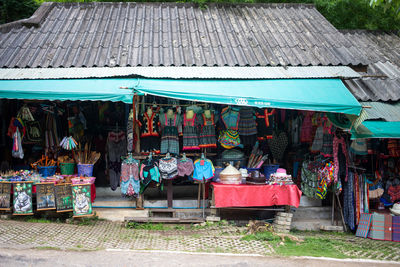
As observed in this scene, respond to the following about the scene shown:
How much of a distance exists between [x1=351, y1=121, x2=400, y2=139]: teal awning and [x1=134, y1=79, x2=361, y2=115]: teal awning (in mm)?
446

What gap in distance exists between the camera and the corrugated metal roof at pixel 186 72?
27.0ft

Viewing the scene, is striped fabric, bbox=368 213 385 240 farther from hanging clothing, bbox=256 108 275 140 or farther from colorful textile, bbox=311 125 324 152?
hanging clothing, bbox=256 108 275 140

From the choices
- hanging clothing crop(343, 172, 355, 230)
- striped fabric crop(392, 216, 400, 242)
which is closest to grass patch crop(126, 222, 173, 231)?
hanging clothing crop(343, 172, 355, 230)

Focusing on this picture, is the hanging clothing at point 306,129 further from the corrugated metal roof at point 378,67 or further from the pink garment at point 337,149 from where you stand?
the corrugated metal roof at point 378,67

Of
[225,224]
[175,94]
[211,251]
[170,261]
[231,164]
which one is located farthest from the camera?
[231,164]

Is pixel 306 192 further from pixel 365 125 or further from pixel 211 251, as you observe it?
pixel 211 251

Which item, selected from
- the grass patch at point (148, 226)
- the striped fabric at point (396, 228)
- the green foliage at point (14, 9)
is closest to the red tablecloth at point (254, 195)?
the grass patch at point (148, 226)

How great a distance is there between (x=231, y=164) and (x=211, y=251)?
10.0ft

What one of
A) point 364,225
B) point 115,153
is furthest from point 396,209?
point 115,153

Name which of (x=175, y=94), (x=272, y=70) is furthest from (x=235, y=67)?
(x=175, y=94)

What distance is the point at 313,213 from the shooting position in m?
9.44

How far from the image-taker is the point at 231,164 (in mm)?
9375

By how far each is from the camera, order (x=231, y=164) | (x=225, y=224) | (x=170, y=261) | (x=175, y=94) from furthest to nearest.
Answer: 1. (x=231, y=164)
2. (x=225, y=224)
3. (x=175, y=94)
4. (x=170, y=261)

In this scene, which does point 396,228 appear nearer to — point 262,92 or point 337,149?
point 337,149
